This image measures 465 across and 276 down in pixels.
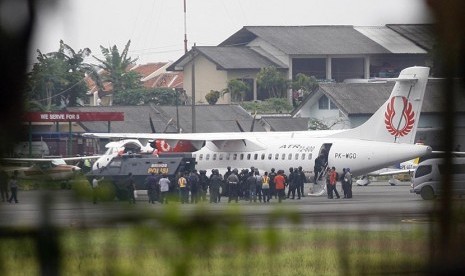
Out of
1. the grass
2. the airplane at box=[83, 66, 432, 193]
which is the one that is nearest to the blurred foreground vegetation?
the grass

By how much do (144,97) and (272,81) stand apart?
727cm

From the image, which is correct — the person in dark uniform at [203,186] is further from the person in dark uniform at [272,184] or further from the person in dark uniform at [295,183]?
the person in dark uniform at [295,183]

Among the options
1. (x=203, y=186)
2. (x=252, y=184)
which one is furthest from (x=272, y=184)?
(x=203, y=186)

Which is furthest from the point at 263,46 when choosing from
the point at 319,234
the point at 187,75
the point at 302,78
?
the point at 319,234

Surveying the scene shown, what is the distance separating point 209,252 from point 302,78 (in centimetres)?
4025

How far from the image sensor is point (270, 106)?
49719 mm

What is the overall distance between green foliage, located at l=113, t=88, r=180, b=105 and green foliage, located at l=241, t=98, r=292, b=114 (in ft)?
13.9

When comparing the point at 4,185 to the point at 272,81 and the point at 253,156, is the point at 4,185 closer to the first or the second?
the point at 253,156

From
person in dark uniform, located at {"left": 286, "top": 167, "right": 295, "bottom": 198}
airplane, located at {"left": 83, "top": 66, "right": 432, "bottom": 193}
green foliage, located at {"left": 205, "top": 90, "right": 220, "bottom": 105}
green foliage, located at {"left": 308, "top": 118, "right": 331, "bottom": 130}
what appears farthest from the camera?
green foliage, located at {"left": 205, "top": 90, "right": 220, "bottom": 105}

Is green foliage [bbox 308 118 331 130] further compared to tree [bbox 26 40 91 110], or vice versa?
green foliage [bbox 308 118 331 130]

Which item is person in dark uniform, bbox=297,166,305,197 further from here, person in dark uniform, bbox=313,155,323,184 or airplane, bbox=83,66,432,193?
airplane, bbox=83,66,432,193

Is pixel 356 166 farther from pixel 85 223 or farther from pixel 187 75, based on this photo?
pixel 85 223

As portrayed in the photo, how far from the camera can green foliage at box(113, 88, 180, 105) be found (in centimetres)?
4828

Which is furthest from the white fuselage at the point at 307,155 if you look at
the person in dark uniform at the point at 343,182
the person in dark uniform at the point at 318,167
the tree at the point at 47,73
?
the tree at the point at 47,73
